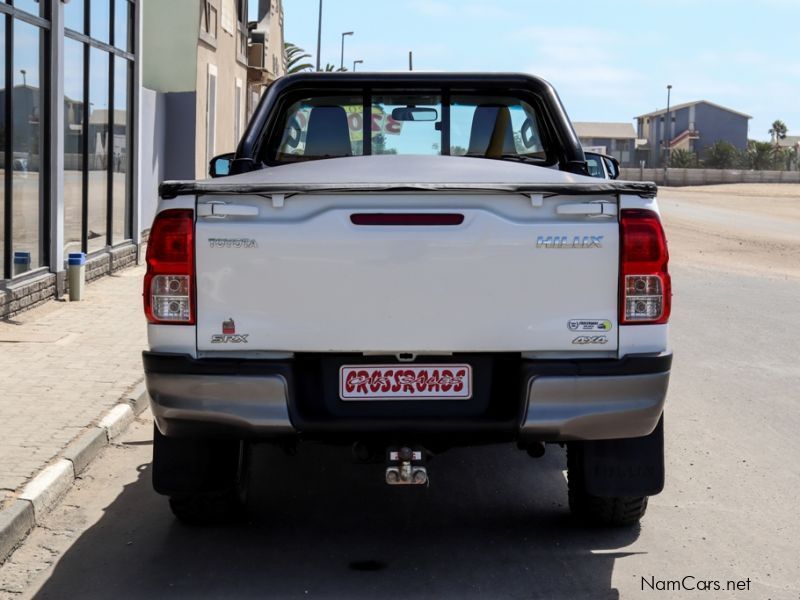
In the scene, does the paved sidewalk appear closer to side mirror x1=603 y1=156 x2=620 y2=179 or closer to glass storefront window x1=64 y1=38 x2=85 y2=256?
glass storefront window x1=64 y1=38 x2=85 y2=256

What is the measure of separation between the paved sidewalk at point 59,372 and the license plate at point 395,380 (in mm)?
1834

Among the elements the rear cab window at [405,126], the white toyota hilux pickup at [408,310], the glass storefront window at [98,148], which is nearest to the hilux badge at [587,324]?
the white toyota hilux pickup at [408,310]

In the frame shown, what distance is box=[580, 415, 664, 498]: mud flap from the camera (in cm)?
518

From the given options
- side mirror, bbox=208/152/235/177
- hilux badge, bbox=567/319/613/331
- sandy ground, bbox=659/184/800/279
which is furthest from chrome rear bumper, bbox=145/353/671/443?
sandy ground, bbox=659/184/800/279

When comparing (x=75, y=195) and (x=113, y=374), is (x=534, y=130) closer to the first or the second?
(x=113, y=374)

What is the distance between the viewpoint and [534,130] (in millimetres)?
6789

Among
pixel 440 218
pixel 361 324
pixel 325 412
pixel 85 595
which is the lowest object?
pixel 85 595

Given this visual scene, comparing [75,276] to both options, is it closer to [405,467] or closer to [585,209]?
[405,467]

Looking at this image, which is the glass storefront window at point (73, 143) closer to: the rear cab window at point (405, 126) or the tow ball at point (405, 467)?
the rear cab window at point (405, 126)

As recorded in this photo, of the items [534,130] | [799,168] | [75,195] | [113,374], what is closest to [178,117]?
[75,195]

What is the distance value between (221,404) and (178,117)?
20.1 metres

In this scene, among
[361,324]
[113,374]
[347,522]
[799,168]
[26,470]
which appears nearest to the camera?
[361,324]

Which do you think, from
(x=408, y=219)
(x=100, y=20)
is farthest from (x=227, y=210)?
(x=100, y=20)

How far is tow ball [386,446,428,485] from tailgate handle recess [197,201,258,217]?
1.09 m
